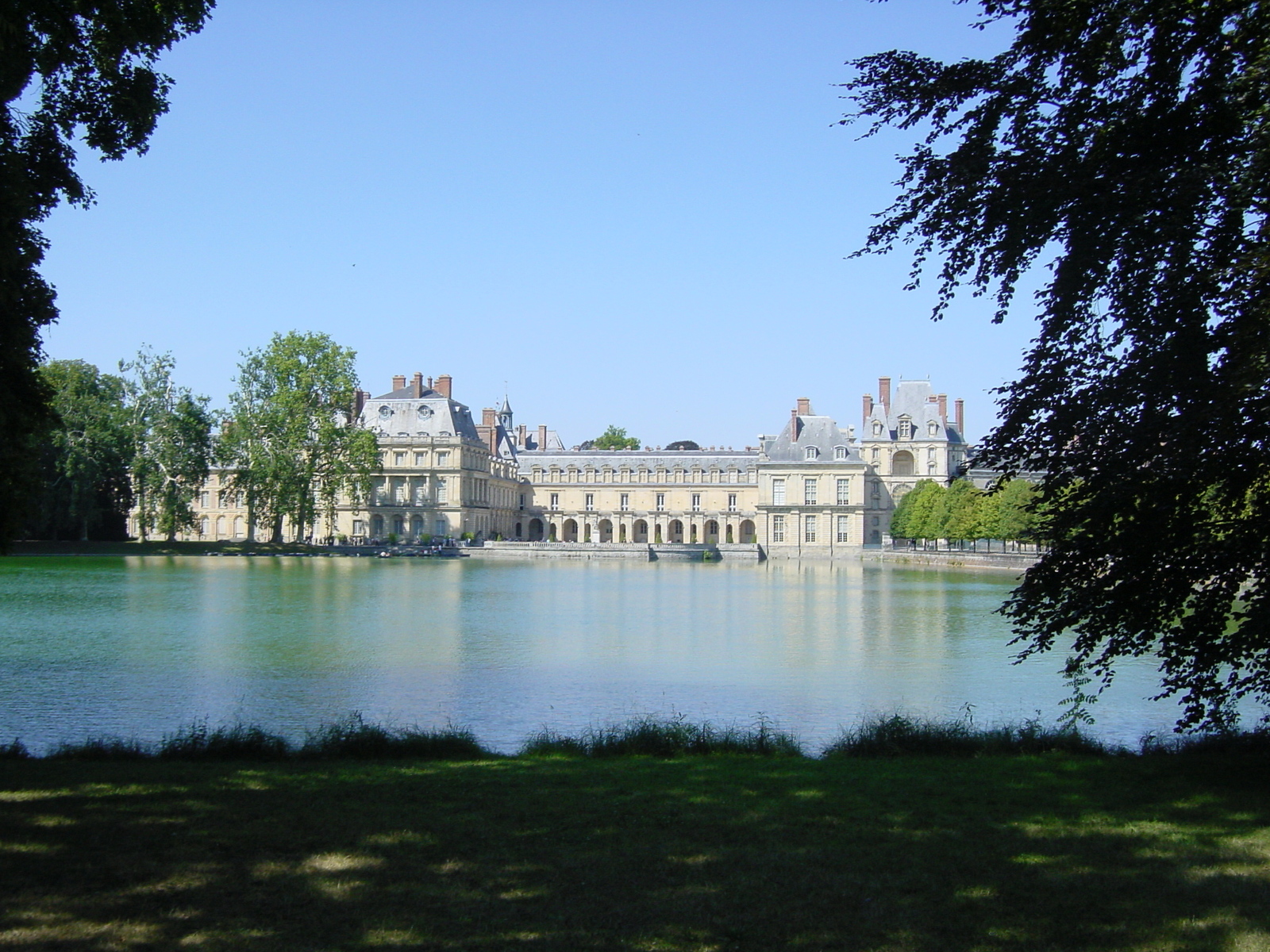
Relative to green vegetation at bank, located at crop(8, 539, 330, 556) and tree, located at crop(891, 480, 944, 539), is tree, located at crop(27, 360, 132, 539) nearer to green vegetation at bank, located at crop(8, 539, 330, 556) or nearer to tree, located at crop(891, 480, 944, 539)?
green vegetation at bank, located at crop(8, 539, 330, 556)

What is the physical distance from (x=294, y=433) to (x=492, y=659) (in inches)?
1456

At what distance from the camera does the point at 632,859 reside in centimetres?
486

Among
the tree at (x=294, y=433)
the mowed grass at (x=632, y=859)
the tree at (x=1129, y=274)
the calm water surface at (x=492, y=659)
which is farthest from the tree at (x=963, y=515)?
the mowed grass at (x=632, y=859)

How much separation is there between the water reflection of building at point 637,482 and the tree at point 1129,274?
177 ft

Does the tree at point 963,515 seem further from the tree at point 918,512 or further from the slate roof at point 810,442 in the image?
the slate roof at point 810,442

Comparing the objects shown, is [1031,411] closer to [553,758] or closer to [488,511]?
[553,758]

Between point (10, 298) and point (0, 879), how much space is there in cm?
332

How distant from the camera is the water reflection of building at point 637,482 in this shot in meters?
68.2

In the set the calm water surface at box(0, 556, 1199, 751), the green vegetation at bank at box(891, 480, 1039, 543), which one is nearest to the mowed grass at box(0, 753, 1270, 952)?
the calm water surface at box(0, 556, 1199, 751)

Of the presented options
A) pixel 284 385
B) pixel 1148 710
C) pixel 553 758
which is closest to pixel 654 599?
pixel 1148 710

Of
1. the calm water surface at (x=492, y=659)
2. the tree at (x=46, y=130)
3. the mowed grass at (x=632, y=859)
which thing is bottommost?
the calm water surface at (x=492, y=659)

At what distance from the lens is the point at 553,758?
7.66 m

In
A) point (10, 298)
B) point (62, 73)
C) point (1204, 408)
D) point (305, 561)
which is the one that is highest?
point (62, 73)

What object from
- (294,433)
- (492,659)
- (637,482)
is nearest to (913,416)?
(637,482)
